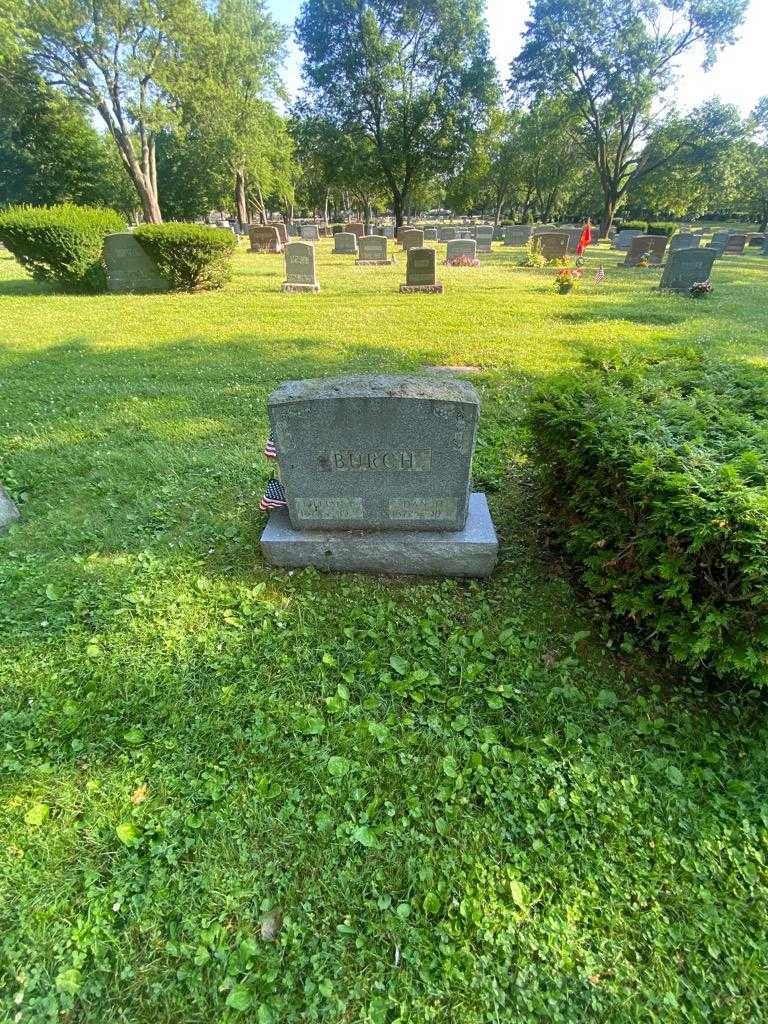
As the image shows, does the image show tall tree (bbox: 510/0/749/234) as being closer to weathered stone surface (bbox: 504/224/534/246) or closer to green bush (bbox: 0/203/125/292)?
weathered stone surface (bbox: 504/224/534/246)

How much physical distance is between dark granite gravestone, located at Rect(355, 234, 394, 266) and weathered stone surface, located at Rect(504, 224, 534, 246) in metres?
14.4

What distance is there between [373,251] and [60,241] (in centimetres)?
1152

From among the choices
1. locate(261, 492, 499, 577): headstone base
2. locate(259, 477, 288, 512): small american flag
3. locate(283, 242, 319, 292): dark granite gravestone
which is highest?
locate(283, 242, 319, 292): dark granite gravestone

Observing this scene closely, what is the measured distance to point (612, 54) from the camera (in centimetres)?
2609

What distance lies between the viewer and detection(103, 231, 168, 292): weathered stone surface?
39.9 ft

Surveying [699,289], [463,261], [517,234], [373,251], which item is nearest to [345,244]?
[373,251]

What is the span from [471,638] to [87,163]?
4911cm

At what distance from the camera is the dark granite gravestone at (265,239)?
25.0 m

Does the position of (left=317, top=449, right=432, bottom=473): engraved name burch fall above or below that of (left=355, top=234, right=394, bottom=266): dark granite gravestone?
below

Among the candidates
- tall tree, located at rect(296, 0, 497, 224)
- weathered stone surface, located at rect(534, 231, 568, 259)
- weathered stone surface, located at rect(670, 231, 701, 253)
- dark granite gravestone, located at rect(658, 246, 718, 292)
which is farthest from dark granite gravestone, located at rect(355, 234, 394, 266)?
tall tree, located at rect(296, 0, 497, 224)

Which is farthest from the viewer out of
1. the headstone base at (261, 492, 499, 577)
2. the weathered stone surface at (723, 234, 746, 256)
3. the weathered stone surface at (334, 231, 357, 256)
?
the weathered stone surface at (723, 234, 746, 256)

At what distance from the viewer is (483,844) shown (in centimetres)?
180

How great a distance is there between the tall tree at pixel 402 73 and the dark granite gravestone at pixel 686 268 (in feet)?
72.7

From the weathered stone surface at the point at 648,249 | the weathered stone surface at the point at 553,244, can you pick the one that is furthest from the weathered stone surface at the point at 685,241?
the weathered stone surface at the point at 553,244
